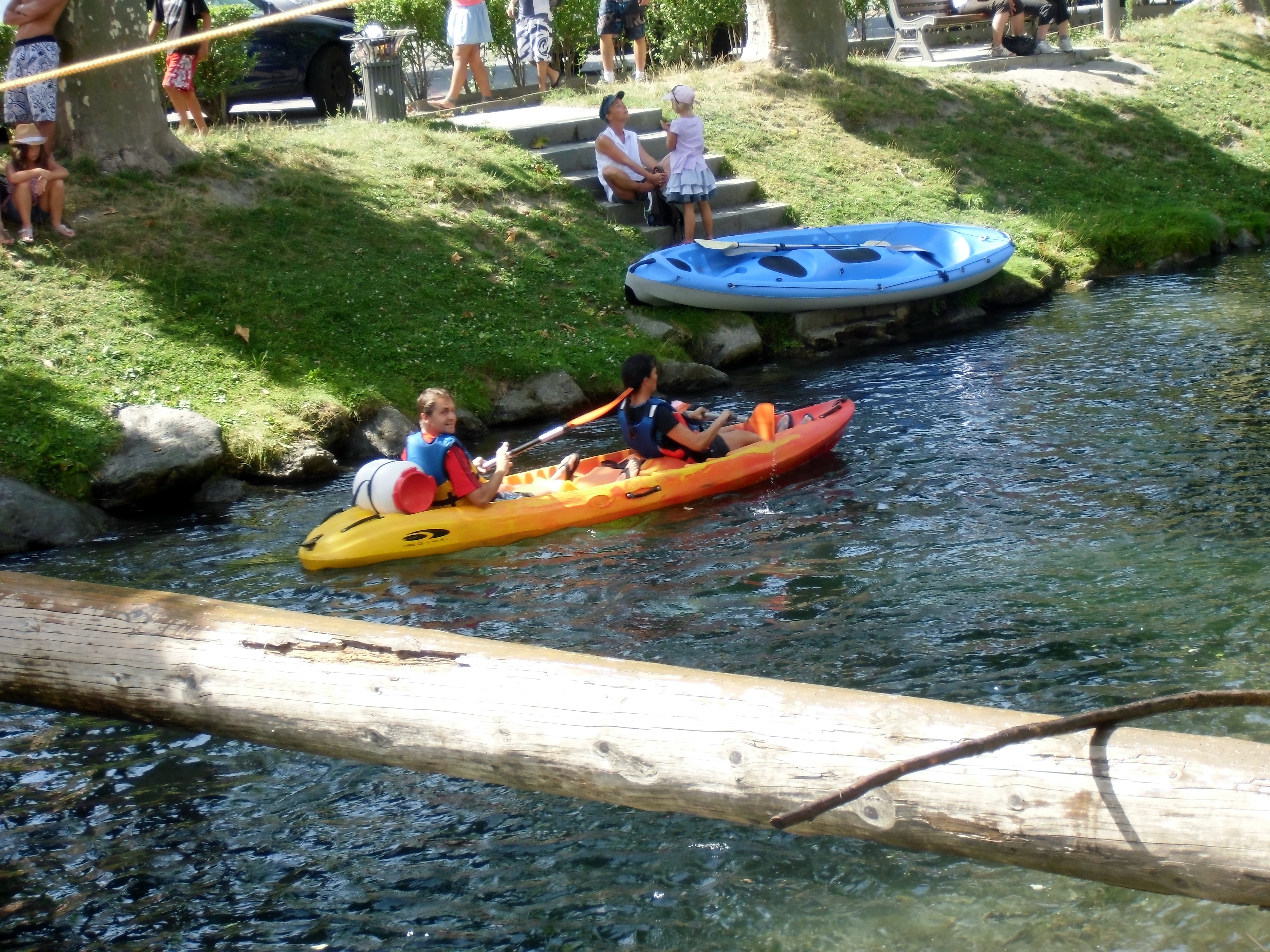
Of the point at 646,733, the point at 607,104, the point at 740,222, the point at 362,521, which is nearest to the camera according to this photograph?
the point at 646,733

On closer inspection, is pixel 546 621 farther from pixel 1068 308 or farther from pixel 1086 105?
pixel 1086 105

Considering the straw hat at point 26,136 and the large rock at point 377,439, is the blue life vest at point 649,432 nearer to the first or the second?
the large rock at point 377,439

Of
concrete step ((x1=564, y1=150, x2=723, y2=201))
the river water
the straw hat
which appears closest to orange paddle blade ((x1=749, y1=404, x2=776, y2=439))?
the river water

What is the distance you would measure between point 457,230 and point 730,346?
111 inches

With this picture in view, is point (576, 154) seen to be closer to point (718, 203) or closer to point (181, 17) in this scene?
point (718, 203)

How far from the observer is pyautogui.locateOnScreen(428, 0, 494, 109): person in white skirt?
Answer: 45.4ft

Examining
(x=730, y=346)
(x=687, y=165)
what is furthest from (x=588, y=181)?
(x=730, y=346)

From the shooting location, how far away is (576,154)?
536 inches

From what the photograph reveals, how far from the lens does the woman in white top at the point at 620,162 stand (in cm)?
1292

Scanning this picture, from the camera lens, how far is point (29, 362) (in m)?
8.91

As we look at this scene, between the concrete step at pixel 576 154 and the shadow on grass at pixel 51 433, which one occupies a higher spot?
the concrete step at pixel 576 154

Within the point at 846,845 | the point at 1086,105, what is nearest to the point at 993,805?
the point at 846,845

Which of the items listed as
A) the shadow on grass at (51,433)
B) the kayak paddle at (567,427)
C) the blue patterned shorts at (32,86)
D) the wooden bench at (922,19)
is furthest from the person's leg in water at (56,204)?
the wooden bench at (922,19)

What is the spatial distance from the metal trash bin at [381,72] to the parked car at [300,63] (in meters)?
0.87
